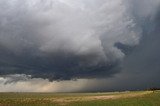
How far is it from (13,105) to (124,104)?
34.3 m

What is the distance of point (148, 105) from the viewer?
91562 mm

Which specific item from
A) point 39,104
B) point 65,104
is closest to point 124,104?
point 65,104

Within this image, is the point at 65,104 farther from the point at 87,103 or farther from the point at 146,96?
the point at 146,96

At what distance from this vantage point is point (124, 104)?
306 feet

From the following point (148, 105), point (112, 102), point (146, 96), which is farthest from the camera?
point (146, 96)

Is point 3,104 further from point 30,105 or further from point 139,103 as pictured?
point 139,103

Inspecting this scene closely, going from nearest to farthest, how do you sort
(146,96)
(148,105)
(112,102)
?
(148,105) → (112,102) → (146,96)

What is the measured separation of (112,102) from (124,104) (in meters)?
5.45

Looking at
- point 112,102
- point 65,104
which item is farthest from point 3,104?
point 112,102

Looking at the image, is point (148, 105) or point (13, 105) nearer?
point (148, 105)

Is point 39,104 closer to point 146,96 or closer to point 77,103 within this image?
point 77,103

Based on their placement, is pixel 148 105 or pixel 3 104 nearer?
pixel 148 105

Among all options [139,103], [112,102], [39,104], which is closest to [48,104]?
[39,104]

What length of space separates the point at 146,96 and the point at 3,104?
4492cm
